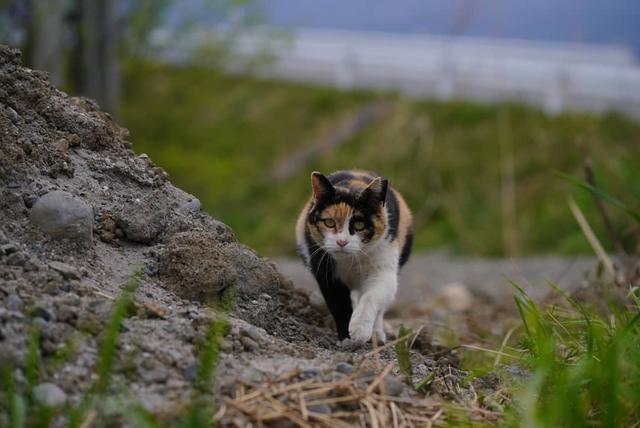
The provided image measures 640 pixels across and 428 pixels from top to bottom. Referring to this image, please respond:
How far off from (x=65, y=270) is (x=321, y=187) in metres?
1.46

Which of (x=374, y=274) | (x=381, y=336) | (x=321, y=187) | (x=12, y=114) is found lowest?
(x=381, y=336)

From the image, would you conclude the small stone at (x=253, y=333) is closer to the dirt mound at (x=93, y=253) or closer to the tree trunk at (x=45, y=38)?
the dirt mound at (x=93, y=253)

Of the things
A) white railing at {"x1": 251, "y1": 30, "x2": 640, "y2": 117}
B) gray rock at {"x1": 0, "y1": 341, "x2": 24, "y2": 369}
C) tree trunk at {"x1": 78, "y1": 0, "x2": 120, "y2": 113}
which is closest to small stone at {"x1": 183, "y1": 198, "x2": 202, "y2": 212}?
gray rock at {"x1": 0, "y1": 341, "x2": 24, "y2": 369}

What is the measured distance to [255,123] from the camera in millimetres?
12969

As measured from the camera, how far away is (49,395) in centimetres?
242

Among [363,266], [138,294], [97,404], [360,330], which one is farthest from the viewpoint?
[363,266]

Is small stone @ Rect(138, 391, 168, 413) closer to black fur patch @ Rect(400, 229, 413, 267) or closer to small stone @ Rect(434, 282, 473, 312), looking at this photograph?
black fur patch @ Rect(400, 229, 413, 267)

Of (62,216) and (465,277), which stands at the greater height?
(62,216)

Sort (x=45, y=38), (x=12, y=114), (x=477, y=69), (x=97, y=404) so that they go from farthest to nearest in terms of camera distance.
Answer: (x=477, y=69), (x=45, y=38), (x=12, y=114), (x=97, y=404)

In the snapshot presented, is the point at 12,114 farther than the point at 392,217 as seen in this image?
No

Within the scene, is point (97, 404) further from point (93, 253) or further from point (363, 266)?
point (363, 266)

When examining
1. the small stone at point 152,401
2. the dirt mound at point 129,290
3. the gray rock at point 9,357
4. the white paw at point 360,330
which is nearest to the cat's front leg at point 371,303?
the white paw at point 360,330

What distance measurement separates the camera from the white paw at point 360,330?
3.70 metres

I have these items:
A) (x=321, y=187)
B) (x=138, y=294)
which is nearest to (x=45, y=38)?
(x=321, y=187)
